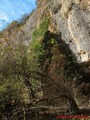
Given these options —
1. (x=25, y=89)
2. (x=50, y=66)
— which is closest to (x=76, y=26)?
(x=50, y=66)

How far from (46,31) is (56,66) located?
288 cm

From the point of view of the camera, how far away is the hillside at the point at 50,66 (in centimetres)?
1427

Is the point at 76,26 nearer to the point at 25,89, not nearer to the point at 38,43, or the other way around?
the point at 38,43

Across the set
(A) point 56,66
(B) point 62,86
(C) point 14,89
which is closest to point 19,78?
(C) point 14,89

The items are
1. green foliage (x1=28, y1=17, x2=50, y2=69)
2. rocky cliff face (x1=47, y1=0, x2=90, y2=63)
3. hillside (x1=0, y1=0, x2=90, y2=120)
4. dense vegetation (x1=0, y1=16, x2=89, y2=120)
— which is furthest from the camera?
green foliage (x1=28, y1=17, x2=50, y2=69)

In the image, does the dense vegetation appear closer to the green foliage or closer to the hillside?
the hillside

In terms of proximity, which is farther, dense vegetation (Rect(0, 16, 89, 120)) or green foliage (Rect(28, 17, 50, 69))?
green foliage (Rect(28, 17, 50, 69))

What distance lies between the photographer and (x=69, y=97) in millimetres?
14812

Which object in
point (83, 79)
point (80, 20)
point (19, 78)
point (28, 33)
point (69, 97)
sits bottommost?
point (69, 97)

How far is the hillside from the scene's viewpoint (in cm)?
1427

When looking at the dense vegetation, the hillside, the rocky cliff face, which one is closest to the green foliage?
the hillside

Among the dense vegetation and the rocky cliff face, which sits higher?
the rocky cliff face

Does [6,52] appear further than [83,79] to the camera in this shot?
No

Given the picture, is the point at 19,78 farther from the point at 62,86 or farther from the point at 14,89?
the point at 62,86
